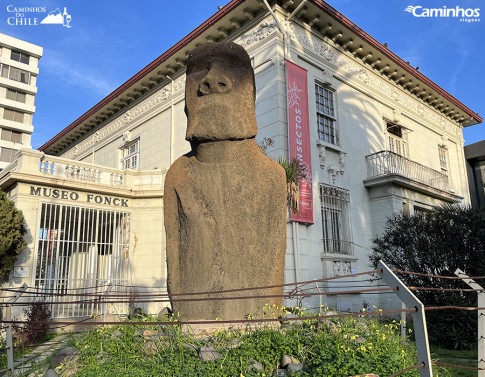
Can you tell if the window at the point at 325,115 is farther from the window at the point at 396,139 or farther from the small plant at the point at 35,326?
the small plant at the point at 35,326

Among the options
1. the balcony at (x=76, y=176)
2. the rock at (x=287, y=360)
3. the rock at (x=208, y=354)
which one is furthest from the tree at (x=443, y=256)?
the balcony at (x=76, y=176)

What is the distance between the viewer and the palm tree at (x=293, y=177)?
36.1 feet

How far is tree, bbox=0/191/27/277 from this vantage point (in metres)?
10.4

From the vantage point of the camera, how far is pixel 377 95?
55.4ft

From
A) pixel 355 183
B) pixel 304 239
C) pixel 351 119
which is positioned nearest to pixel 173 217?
pixel 304 239

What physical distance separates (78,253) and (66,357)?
9.04 meters

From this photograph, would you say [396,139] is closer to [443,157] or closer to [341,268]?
[443,157]

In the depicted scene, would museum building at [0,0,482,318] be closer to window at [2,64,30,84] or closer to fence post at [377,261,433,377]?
fence post at [377,261,433,377]

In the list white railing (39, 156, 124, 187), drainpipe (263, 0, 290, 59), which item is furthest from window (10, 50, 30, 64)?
drainpipe (263, 0, 290, 59)

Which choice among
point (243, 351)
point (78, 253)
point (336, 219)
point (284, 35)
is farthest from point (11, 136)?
point (243, 351)

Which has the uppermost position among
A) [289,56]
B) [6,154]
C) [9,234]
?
[6,154]

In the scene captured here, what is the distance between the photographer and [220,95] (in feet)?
17.2

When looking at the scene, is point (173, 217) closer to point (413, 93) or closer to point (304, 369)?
point (304, 369)

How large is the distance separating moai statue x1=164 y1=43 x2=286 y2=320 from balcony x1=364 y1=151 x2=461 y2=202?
10381mm
